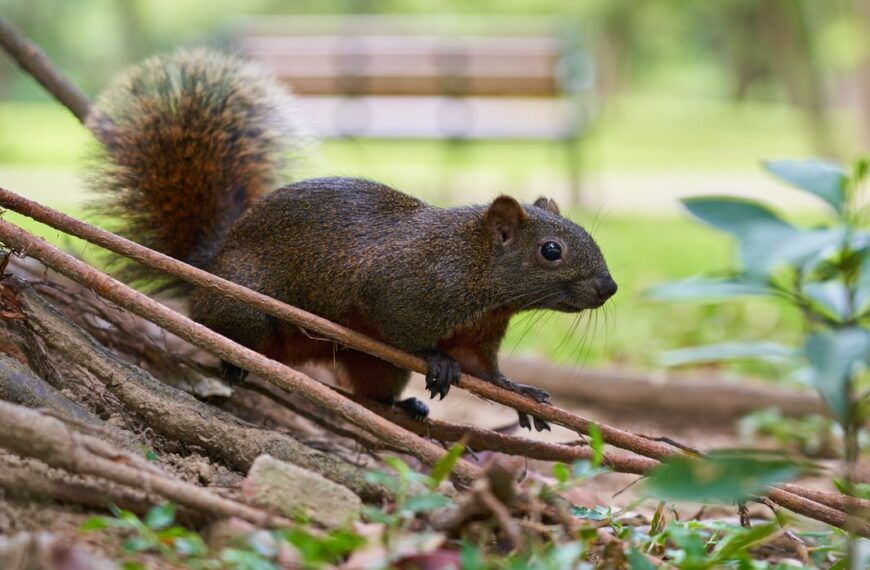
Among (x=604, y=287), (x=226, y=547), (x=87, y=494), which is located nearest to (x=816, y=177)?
(x=604, y=287)

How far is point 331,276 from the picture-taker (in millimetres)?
2996

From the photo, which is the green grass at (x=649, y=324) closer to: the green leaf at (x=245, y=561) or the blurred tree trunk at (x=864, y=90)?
the green leaf at (x=245, y=561)

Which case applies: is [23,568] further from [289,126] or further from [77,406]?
[289,126]

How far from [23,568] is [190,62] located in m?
2.10

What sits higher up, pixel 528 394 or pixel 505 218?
pixel 505 218

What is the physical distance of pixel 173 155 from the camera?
3.28 m

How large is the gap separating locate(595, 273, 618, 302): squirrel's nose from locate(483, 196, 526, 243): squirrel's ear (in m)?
0.28

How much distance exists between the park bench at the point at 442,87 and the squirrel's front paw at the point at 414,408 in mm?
6592

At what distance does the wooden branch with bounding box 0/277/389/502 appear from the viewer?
251 cm

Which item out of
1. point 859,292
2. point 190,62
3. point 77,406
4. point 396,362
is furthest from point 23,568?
point 190,62

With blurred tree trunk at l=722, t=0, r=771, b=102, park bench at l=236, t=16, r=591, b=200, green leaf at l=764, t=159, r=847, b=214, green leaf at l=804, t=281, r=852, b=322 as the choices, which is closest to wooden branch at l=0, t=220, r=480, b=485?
green leaf at l=804, t=281, r=852, b=322

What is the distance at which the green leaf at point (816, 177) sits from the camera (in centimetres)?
186

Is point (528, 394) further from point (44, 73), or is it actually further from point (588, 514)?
point (44, 73)

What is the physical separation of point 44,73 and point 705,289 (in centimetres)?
250
